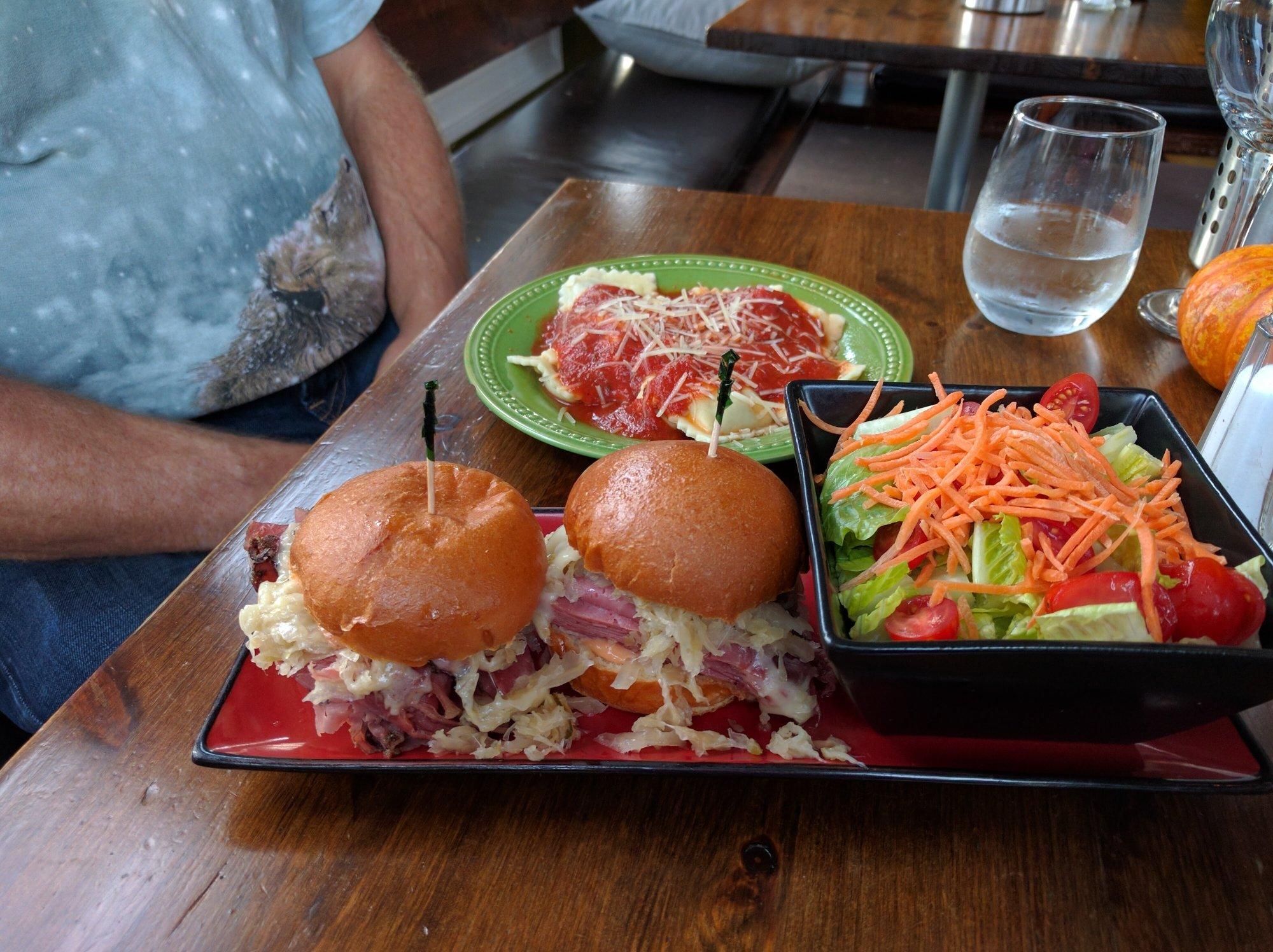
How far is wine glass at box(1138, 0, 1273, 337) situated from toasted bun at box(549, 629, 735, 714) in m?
1.17

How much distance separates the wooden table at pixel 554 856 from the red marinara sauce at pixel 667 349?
613mm

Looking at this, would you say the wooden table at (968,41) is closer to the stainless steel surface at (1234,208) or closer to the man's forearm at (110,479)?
the stainless steel surface at (1234,208)

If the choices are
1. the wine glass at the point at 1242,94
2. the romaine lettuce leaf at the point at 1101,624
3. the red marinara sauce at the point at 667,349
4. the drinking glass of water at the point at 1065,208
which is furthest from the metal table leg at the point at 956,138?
the romaine lettuce leaf at the point at 1101,624

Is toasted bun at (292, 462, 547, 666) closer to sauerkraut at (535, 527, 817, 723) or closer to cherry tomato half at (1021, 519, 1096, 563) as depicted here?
sauerkraut at (535, 527, 817, 723)

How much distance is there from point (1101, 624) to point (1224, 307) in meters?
0.83

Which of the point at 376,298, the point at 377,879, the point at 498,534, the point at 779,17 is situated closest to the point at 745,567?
the point at 498,534

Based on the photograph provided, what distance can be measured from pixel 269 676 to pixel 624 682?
1.12ft

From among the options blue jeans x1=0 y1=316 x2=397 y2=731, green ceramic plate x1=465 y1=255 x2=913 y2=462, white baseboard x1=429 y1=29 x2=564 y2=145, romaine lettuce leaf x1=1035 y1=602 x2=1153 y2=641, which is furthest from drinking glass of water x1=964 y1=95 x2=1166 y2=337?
white baseboard x1=429 y1=29 x2=564 y2=145

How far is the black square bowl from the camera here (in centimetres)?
64

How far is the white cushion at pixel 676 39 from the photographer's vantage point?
12.3ft

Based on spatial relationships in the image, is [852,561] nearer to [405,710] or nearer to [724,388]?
[724,388]

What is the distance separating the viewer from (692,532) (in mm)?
800

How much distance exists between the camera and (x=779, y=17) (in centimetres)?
262

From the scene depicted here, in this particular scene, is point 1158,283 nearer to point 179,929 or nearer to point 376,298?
point 376,298
